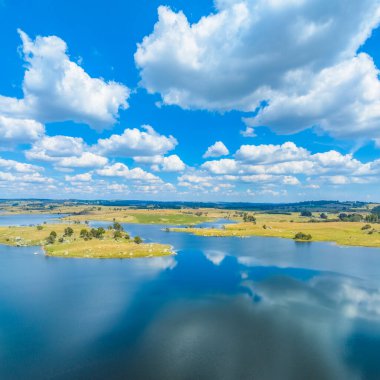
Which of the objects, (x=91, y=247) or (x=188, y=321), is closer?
(x=188, y=321)

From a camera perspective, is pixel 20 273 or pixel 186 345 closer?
pixel 186 345

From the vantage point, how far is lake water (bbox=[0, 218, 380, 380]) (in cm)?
3728

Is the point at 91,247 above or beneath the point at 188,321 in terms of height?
above

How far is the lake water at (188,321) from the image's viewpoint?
37.3 metres

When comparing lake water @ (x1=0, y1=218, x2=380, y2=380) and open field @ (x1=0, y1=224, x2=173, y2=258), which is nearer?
lake water @ (x1=0, y1=218, x2=380, y2=380)

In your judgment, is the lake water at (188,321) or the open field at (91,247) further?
the open field at (91,247)

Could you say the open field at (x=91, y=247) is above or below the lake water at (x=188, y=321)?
above

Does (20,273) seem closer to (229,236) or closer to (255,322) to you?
(255,322)

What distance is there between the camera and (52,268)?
90375 mm

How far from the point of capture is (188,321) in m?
51.2

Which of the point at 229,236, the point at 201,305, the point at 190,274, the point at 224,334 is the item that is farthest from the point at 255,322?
the point at 229,236

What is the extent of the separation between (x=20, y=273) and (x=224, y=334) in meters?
64.8

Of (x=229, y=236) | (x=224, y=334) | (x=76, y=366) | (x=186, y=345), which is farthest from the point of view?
(x=229, y=236)

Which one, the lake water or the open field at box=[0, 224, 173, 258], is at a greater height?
the open field at box=[0, 224, 173, 258]
